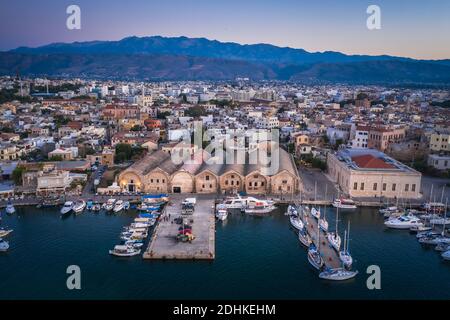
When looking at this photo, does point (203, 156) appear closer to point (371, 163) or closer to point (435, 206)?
point (371, 163)

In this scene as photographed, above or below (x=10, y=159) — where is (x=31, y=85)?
above

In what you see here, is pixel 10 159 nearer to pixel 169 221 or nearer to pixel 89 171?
pixel 89 171

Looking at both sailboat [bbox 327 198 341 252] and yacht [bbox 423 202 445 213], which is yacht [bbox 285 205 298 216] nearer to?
sailboat [bbox 327 198 341 252]

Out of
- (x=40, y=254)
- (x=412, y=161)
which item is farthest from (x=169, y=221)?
(x=412, y=161)

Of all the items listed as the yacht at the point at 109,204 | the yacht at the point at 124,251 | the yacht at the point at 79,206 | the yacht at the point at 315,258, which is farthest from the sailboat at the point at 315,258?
the yacht at the point at 79,206

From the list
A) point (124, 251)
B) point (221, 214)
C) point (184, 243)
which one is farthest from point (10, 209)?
point (221, 214)

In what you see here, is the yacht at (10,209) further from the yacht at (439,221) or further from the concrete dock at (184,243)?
the yacht at (439,221)
